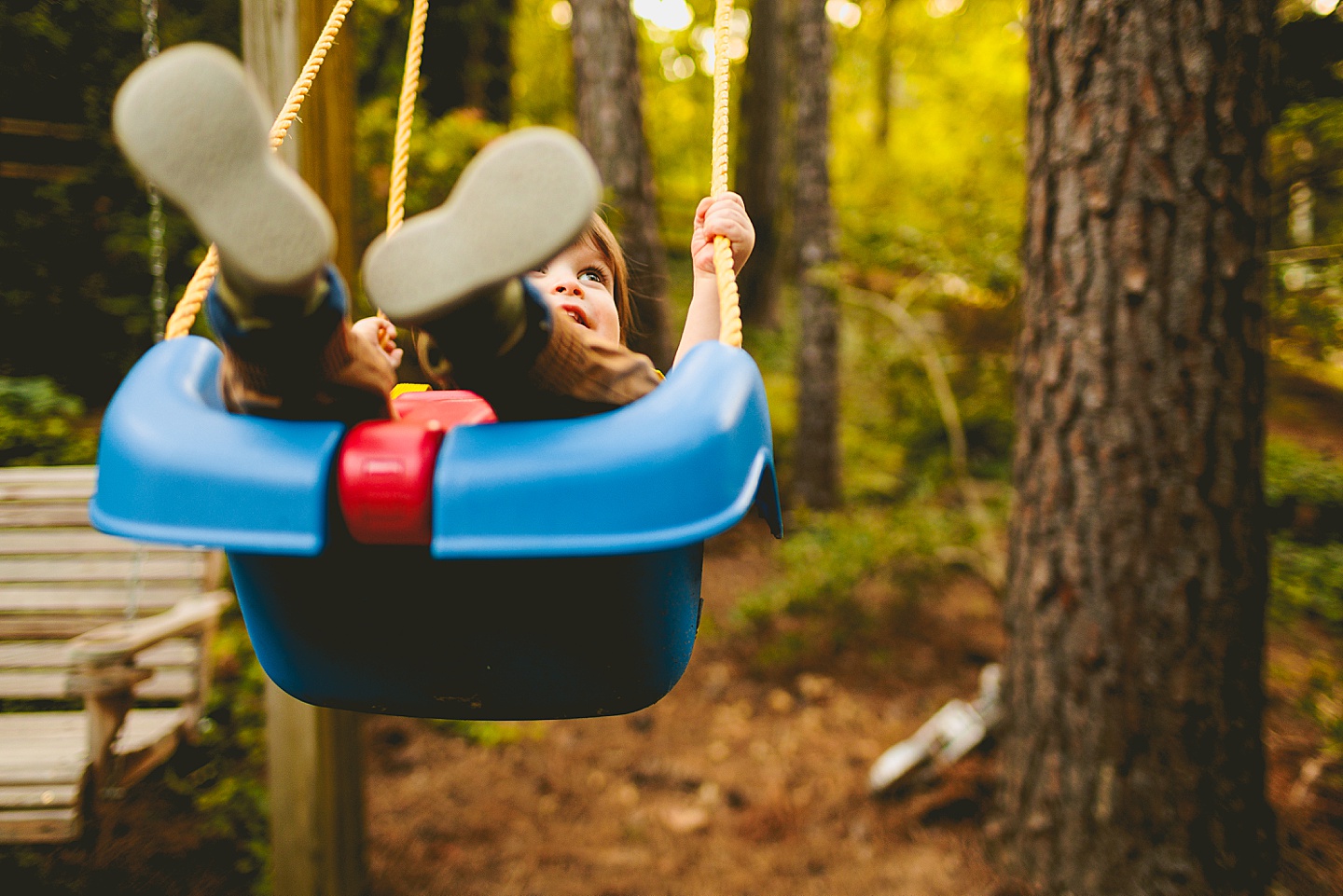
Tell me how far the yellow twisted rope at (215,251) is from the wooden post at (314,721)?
71 centimetres

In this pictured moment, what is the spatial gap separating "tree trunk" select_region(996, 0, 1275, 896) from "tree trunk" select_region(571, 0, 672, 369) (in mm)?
1725

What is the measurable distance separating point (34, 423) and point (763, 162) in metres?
6.99

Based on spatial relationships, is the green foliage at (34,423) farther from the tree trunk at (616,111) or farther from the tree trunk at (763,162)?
the tree trunk at (763,162)

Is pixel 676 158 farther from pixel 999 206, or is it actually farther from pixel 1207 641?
pixel 1207 641

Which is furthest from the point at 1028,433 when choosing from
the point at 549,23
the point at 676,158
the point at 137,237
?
the point at 676,158

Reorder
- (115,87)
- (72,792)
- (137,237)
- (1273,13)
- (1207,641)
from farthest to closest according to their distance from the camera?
(137,237) < (115,87) < (1207,641) < (1273,13) < (72,792)

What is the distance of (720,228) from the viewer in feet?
3.55

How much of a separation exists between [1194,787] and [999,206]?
2.46 metres

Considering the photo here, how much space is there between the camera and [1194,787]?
1898 mm

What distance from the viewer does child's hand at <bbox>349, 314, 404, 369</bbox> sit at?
1.17 m

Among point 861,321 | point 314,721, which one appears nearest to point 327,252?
point 314,721

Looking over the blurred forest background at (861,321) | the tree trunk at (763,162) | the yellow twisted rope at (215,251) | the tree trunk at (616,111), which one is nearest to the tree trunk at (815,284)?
→ the blurred forest background at (861,321)

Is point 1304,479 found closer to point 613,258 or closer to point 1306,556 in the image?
point 1306,556

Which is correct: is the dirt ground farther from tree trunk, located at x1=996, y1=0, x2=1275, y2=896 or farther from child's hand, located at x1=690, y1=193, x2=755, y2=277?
child's hand, located at x1=690, y1=193, x2=755, y2=277
